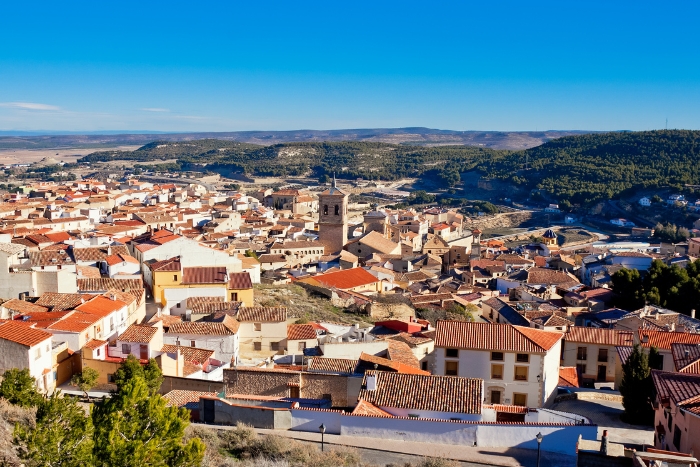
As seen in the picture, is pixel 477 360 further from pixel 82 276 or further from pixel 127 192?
pixel 127 192

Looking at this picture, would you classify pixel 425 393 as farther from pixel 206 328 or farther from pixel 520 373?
pixel 206 328

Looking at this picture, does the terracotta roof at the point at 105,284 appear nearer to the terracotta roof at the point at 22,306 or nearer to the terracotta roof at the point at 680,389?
the terracotta roof at the point at 22,306

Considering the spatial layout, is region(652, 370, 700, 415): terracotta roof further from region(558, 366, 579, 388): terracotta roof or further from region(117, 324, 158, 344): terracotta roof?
region(117, 324, 158, 344): terracotta roof

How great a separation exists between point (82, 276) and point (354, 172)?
10964 cm

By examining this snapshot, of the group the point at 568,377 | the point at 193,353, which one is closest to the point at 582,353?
the point at 568,377

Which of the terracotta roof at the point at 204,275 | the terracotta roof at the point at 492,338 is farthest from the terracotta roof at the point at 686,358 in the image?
the terracotta roof at the point at 204,275

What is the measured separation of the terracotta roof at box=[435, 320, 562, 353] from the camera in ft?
57.0

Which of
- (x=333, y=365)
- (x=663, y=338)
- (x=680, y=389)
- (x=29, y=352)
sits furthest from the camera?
(x=663, y=338)

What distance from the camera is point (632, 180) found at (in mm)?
95625

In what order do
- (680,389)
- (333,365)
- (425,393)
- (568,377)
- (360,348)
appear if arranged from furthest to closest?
(568,377) → (360,348) → (333,365) → (425,393) → (680,389)

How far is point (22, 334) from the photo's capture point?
51.1 ft

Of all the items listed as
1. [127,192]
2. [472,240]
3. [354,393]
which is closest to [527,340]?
[354,393]

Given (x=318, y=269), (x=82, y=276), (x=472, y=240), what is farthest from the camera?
(x=472, y=240)

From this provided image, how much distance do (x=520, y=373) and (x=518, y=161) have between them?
119 m
